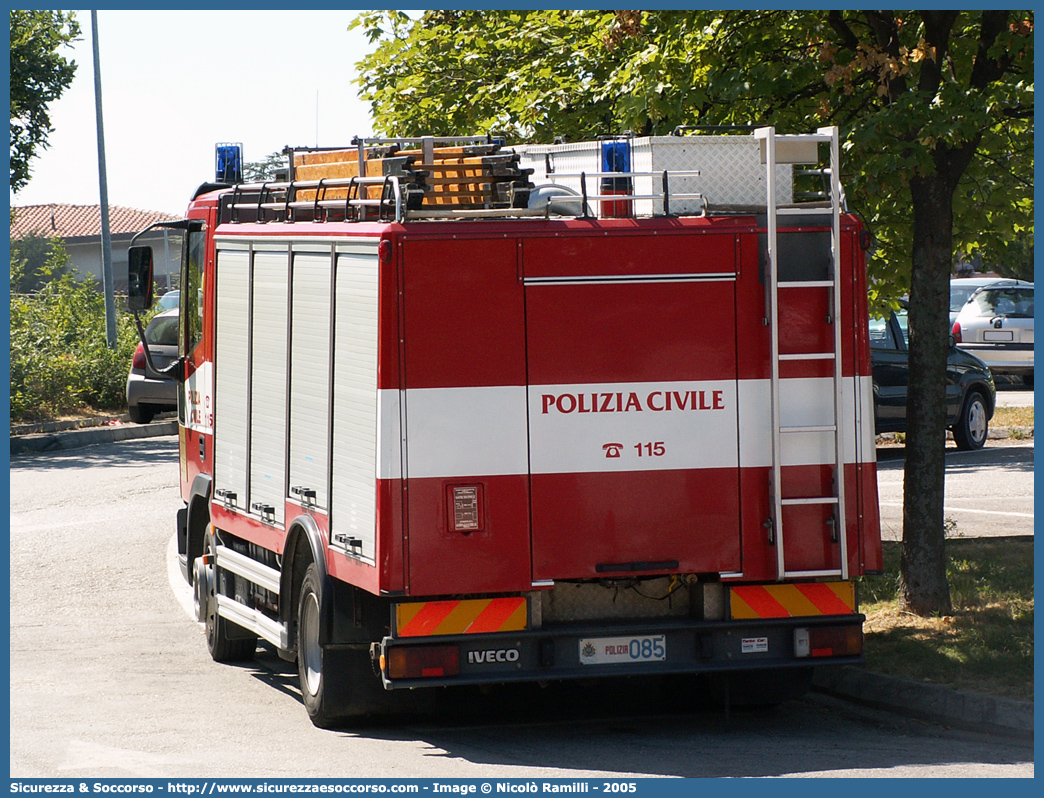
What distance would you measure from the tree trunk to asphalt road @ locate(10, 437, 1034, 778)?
143 centimetres

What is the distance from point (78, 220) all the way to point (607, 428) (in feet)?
260

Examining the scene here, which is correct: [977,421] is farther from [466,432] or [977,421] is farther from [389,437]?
[389,437]

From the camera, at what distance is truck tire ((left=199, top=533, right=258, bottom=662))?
948cm

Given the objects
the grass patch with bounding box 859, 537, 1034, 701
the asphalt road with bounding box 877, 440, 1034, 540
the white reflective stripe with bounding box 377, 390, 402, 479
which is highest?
the white reflective stripe with bounding box 377, 390, 402, 479

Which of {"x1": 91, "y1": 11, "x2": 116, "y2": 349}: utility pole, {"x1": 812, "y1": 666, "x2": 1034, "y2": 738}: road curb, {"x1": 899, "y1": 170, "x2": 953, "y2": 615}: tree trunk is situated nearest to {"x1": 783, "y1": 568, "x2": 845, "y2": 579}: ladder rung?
{"x1": 812, "y1": 666, "x2": 1034, "y2": 738}: road curb

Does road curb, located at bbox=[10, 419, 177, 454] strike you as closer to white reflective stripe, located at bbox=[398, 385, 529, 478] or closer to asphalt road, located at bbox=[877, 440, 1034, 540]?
asphalt road, located at bbox=[877, 440, 1034, 540]

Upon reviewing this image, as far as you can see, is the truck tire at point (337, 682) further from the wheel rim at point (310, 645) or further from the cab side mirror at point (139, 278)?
the cab side mirror at point (139, 278)

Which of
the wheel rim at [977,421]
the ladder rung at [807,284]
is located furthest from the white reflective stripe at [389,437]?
the wheel rim at [977,421]

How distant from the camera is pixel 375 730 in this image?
7.53 meters

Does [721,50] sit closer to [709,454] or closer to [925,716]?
[709,454]

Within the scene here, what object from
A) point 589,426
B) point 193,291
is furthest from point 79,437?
point 589,426

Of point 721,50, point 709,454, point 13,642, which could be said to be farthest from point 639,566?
Result: point 13,642

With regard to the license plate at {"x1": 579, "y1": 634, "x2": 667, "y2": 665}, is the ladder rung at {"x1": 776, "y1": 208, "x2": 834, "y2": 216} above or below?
above

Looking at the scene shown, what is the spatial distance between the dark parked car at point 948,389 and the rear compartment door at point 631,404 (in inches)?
450
